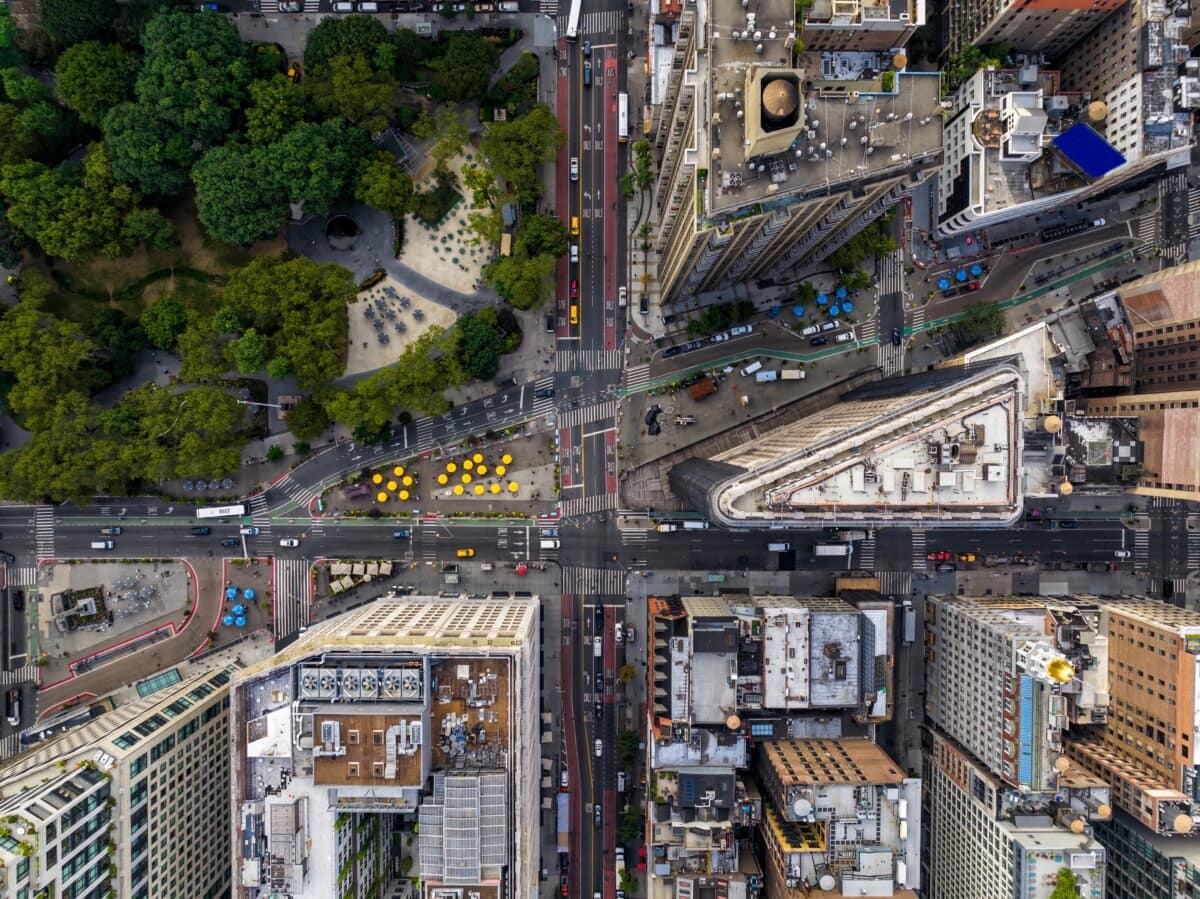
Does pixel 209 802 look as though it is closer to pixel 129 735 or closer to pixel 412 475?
pixel 129 735

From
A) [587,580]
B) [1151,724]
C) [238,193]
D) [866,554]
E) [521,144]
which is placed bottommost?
[1151,724]

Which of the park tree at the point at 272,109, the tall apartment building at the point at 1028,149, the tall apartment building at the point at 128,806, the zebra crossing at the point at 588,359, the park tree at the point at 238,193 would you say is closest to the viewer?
the tall apartment building at the point at 128,806

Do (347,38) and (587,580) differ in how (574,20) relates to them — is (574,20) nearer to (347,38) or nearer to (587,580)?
(347,38)

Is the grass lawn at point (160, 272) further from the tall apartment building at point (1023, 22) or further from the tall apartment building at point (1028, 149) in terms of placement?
the tall apartment building at point (1023, 22)

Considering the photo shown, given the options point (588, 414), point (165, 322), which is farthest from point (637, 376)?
point (165, 322)

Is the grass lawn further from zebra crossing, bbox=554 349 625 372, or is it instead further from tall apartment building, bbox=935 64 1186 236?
tall apartment building, bbox=935 64 1186 236

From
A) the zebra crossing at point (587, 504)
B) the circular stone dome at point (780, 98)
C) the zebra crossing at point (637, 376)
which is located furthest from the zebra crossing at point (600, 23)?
the zebra crossing at point (587, 504)

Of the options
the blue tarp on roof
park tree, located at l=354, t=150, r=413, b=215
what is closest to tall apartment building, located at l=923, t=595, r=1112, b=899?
the blue tarp on roof
